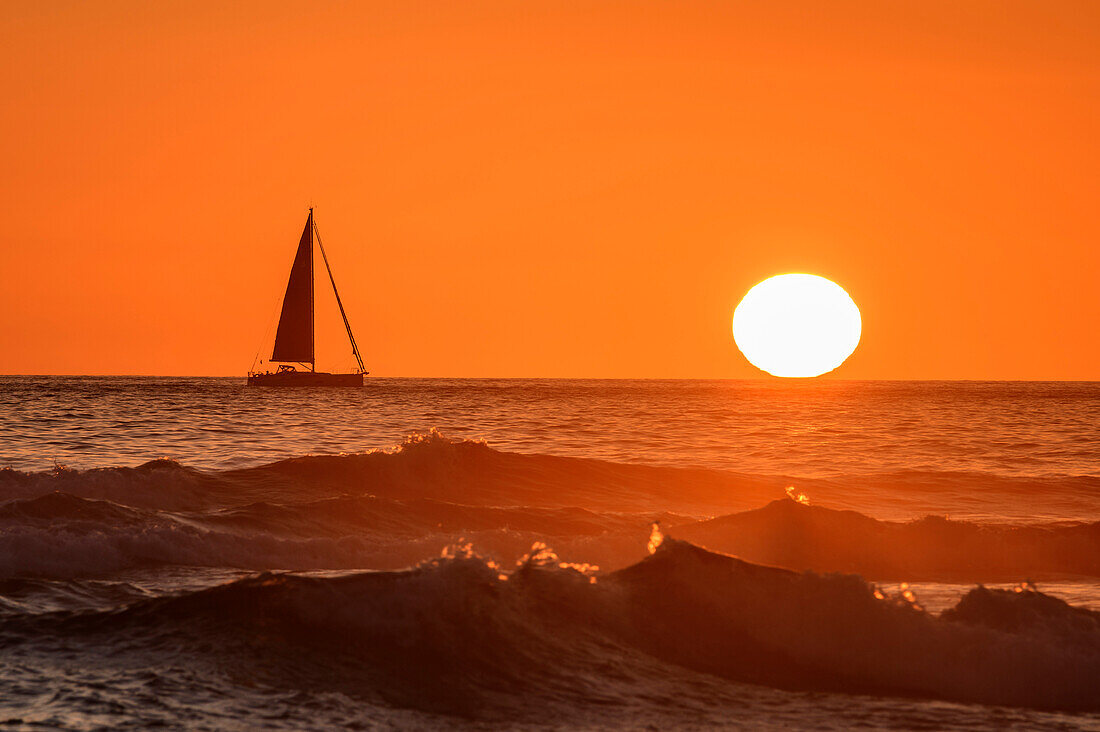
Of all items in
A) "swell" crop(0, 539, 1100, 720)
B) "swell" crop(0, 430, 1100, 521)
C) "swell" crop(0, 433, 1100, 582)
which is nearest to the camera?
"swell" crop(0, 539, 1100, 720)

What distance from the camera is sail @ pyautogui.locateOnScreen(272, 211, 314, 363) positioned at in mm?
99312

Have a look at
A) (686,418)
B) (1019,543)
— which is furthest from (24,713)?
(686,418)

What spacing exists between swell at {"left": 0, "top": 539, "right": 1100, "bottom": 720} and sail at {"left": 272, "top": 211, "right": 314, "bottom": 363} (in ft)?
297

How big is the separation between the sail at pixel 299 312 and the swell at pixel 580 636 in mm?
90468

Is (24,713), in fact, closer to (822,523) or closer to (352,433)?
(822,523)

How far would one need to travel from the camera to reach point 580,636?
34.9ft

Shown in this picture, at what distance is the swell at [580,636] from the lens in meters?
9.54

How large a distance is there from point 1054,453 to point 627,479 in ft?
59.6

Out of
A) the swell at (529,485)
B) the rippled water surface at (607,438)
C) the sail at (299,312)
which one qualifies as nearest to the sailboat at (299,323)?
the sail at (299,312)

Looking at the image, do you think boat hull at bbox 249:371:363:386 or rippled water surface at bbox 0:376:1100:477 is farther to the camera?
boat hull at bbox 249:371:363:386

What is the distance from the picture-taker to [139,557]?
14883 mm

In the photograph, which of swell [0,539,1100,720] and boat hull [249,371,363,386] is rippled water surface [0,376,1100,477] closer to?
swell [0,539,1100,720]

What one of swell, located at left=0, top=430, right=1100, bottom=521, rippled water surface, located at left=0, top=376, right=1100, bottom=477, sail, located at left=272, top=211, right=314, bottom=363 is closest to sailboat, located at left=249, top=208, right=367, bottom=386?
sail, located at left=272, top=211, right=314, bottom=363

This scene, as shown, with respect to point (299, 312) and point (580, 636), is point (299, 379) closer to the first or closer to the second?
point (299, 312)
